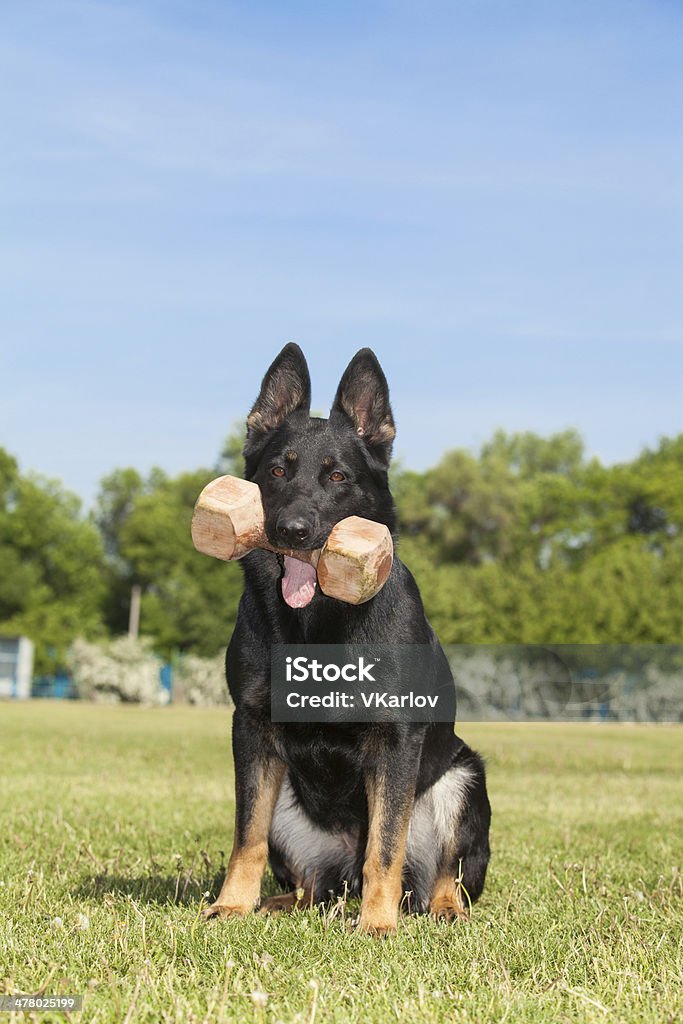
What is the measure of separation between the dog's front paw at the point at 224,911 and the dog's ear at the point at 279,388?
201 cm

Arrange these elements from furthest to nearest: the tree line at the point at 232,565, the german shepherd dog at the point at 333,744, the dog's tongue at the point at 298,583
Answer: the tree line at the point at 232,565 < the dog's tongue at the point at 298,583 < the german shepherd dog at the point at 333,744

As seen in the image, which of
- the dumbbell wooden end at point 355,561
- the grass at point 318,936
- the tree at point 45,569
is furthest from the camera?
the tree at point 45,569

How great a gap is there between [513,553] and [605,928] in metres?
60.5

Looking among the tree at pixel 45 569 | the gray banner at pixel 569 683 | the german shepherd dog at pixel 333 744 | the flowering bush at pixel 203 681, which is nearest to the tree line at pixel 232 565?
the tree at pixel 45 569

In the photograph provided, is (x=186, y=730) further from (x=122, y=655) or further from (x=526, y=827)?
(x=122, y=655)

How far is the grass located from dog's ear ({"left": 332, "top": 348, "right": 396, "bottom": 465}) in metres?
1.99

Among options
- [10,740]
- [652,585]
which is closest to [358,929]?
[10,740]

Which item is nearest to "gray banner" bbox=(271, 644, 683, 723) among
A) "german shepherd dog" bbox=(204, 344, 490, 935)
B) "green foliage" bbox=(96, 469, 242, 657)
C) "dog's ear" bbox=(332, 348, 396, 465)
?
"german shepherd dog" bbox=(204, 344, 490, 935)

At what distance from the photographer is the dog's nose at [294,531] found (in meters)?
4.18

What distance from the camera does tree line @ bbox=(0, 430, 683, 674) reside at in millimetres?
59219

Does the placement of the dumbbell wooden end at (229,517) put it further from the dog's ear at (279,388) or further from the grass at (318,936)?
the grass at (318,936)

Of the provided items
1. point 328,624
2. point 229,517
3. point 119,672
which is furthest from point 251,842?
point 119,672

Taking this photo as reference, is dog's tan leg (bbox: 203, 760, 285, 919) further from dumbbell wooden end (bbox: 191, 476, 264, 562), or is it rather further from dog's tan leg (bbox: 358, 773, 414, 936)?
dumbbell wooden end (bbox: 191, 476, 264, 562)

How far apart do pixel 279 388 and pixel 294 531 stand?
2.76 feet
